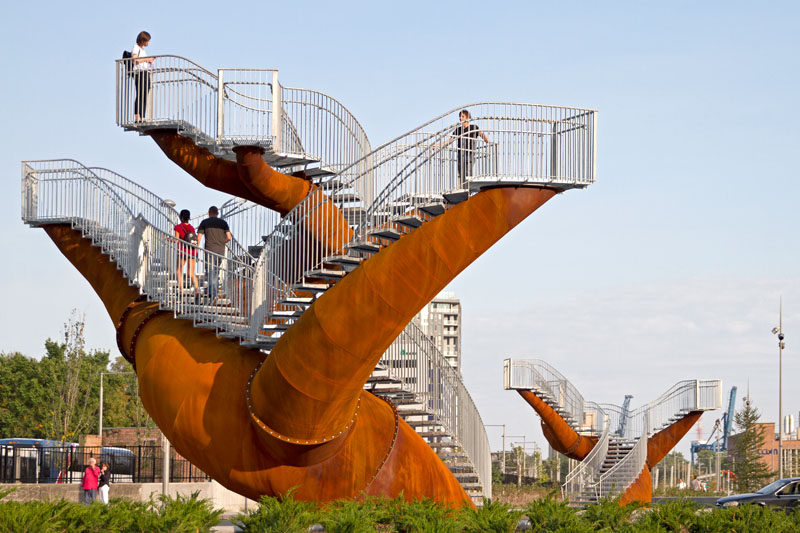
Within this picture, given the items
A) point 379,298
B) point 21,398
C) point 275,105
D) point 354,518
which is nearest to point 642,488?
point 275,105

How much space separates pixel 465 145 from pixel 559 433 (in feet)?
62.3

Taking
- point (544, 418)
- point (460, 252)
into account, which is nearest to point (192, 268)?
point (460, 252)

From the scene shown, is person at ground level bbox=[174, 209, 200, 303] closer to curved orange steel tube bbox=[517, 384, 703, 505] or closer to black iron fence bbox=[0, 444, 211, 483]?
black iron fence bbox=[0, 444, 211, 483]

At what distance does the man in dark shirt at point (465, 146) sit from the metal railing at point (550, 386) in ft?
56.7

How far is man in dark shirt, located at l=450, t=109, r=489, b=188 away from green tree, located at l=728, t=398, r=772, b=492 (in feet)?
131

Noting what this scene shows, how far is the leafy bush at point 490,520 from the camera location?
44.0 feet

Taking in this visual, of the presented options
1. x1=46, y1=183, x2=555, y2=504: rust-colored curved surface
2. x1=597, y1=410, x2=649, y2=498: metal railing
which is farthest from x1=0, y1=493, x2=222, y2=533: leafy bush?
x1=597, y1=410, x2=649, y2=498: metal railing

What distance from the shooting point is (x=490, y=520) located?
13555 millimetres

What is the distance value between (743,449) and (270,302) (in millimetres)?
41796

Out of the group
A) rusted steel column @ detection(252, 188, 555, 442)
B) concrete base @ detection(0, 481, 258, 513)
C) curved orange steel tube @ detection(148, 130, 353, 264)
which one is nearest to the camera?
rusted steel column @ detection(252, 188, 555, 442)

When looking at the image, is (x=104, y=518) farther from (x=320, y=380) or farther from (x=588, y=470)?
(x=588, y=470)

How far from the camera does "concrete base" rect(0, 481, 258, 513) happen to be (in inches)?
1046

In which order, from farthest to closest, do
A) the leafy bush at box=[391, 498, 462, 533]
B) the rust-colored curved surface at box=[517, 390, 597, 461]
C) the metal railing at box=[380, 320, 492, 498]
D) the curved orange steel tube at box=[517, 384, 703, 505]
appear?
the rust-colored curved surface at box=[517, 390, 597, 461] → the curved orange steel tube at box=[517, 384, 703, 505] → the metal railing at box=[380, 320, 492, 498] → the leafy bush at box=[391, 498, 462, 533]

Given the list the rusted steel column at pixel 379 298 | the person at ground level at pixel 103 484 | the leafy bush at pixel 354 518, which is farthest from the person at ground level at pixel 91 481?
the leafy bush at pixel 354 518
